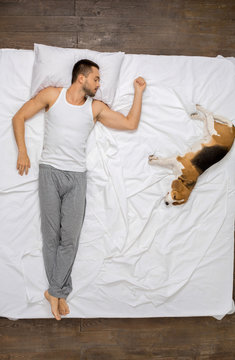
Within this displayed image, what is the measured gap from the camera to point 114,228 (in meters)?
1.91

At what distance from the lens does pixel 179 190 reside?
1857 mm

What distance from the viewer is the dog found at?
6.02 feet

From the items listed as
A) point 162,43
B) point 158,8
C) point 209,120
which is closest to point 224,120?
point 209,120

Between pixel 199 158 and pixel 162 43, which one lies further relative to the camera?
pixel 162 43

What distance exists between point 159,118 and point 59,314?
143cm

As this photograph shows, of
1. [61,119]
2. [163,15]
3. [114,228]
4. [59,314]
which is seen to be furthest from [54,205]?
[163,15]

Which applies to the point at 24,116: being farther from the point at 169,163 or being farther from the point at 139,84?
the point at 169,163

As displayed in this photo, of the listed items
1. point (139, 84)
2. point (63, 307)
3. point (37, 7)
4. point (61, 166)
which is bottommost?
point (63, 307)

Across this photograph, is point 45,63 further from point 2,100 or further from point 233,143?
point 233,143

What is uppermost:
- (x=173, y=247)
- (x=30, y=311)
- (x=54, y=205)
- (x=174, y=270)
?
(x=54, y=205)

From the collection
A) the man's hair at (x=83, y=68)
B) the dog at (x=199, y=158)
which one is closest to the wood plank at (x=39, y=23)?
the man's hair at (x=83, y=68)

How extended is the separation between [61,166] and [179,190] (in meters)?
0.77

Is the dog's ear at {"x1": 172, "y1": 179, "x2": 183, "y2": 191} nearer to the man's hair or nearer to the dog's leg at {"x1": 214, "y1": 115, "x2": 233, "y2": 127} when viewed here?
the dog's leg at {"x1": 214, "y1": 115, "x2": 233, "y2": 127}

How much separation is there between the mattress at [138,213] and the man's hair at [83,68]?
258mm
